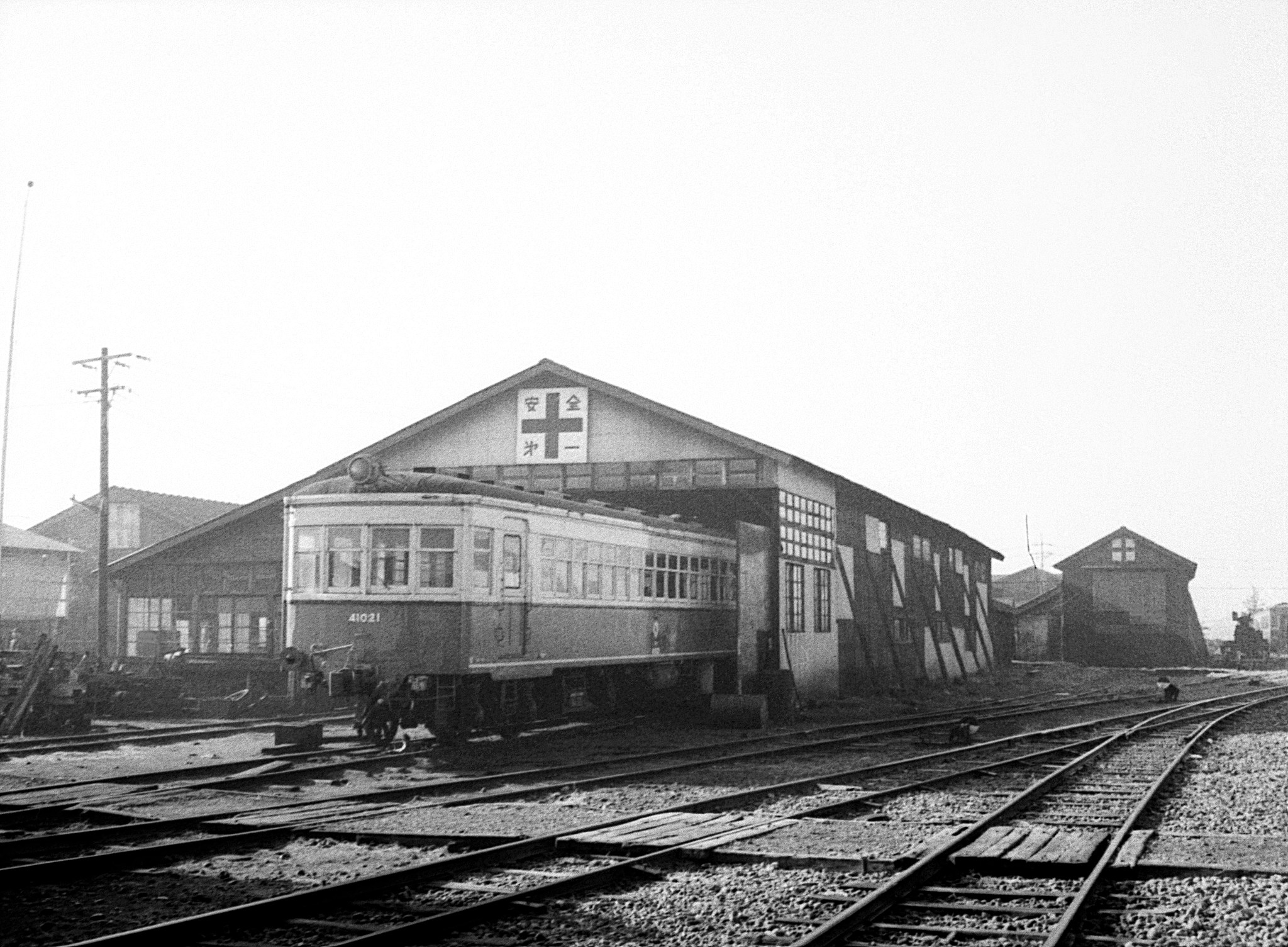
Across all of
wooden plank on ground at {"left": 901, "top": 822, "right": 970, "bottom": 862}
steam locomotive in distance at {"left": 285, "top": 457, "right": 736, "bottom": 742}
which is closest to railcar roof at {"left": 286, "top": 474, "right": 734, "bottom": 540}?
steam locomotive in distance at {"left": 285, "top": 457, "right": 736, "bottom": 742}

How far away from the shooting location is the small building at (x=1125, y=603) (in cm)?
5525

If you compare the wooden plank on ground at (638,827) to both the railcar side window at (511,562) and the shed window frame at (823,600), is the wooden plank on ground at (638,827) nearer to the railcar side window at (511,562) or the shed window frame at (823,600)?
the railcar side window at (511,562)

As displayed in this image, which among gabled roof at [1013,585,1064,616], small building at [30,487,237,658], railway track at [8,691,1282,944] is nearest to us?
railway track at [8,691,1282,944]

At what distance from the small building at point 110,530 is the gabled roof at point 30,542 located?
4.16 ft

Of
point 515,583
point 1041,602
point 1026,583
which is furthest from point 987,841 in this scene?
point 1026,583

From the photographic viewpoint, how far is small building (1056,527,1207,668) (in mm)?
55250

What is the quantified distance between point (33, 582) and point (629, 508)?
2730 centimetres

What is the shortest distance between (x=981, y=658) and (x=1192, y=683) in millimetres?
6510

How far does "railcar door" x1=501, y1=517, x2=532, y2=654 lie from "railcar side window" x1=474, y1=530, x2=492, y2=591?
11.0 inches

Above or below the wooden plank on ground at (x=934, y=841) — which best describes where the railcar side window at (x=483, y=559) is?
above

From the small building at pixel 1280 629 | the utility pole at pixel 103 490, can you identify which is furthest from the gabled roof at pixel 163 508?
the small building at pixel 1280 629

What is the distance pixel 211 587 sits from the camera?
28.6 meters

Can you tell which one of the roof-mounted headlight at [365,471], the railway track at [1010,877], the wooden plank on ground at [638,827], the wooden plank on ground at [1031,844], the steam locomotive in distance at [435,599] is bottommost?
the railway track at [1010,877]

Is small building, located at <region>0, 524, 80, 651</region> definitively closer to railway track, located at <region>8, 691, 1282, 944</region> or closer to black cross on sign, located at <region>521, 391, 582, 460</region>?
black cross on sign, located at <region>521, 391, 582, 460</region>
